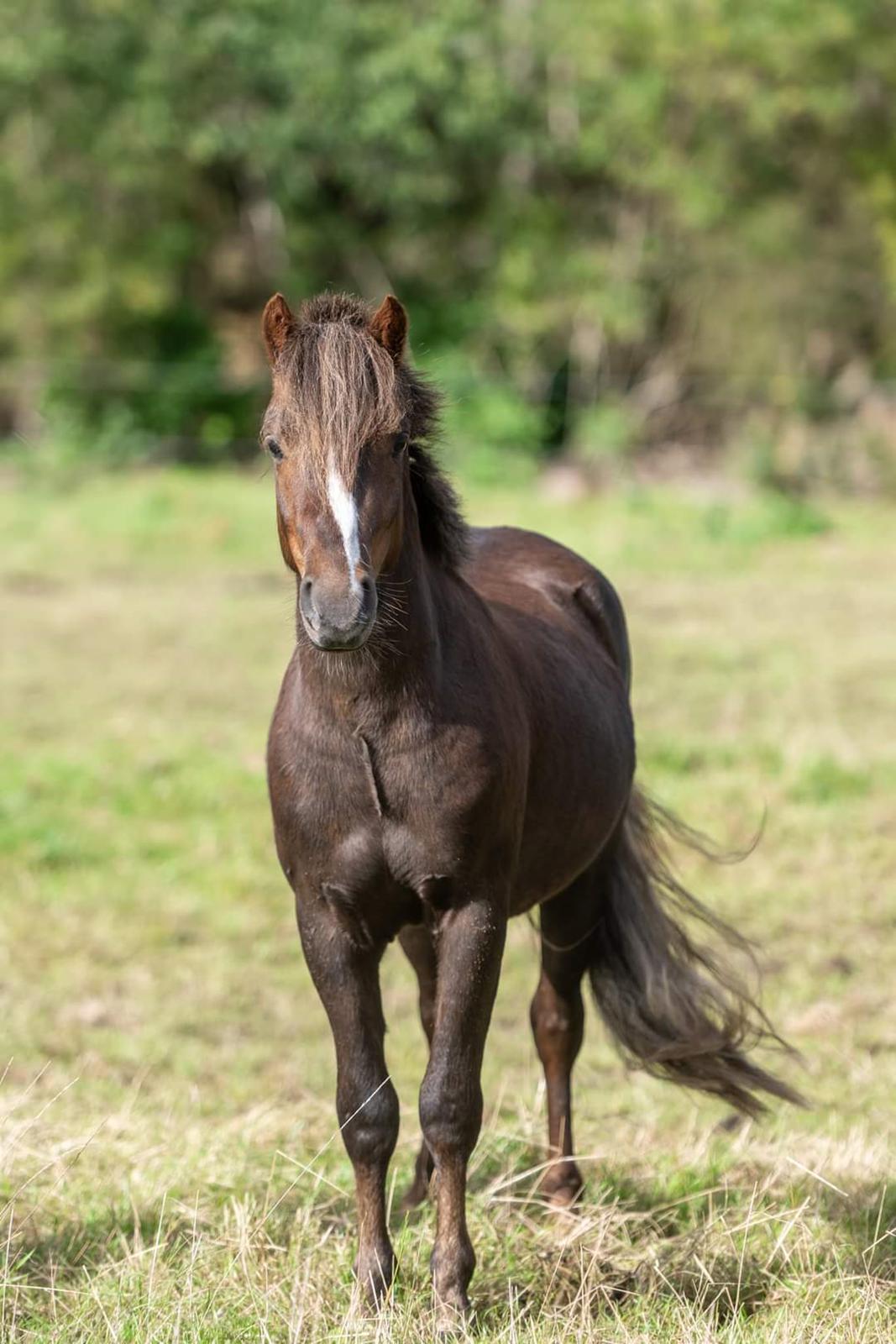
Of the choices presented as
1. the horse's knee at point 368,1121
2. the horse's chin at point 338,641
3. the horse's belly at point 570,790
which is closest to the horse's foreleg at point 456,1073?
the horse's knee at point 368,1121

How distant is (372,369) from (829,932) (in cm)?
417

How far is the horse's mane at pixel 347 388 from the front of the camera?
3111 millimetres

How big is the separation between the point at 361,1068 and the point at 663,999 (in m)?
1.24

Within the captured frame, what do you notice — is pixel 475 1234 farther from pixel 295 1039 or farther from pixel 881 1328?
pixel 295 1039

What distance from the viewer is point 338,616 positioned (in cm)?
290

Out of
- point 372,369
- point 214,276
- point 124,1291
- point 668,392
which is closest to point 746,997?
point 124,1291

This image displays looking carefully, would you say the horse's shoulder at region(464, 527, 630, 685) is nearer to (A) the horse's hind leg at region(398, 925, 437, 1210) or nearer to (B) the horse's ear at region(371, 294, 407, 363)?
(A) the horse's hind leg at region(398, 925, 437, 1210)

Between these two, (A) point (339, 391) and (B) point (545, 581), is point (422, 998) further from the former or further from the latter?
(A) point (339, 391)

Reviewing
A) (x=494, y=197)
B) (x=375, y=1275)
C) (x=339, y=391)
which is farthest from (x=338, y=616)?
(x=494, y=197)

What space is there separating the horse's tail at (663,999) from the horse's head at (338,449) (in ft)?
5.27

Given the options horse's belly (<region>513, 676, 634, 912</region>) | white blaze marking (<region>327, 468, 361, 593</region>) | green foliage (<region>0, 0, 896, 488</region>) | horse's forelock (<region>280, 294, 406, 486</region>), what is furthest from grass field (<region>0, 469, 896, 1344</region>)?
green foliage (<region>0, 0, 896, 488</region>)

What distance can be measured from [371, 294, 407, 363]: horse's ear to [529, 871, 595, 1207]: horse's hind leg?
168 centimetres

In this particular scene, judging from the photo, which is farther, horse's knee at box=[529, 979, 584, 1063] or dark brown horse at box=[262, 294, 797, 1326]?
horse's knee at box=[529, 979, 584, 1063]

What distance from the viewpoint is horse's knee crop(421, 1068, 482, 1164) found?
133 inches
